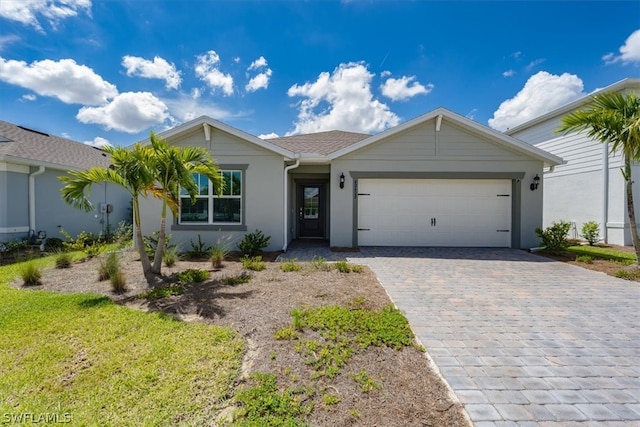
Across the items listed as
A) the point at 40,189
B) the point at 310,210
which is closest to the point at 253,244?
the point at 310,210

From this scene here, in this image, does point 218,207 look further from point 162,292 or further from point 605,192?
point 605,192

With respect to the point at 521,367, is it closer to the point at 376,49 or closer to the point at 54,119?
the point at 376,49

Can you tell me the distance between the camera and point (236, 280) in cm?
583

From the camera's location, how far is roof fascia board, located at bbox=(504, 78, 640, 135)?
33.1 ft

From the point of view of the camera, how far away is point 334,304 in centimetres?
450

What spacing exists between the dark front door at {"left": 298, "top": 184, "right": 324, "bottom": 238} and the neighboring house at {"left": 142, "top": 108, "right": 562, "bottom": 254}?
2.19 meters

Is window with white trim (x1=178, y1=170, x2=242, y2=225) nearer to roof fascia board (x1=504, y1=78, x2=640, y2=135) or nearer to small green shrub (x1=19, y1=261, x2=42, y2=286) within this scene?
small green shrub (x1=19, y1=261, x2=42, y2=286)

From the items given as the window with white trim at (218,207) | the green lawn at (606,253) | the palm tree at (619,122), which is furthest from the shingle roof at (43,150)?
the green lawn at (606,253)

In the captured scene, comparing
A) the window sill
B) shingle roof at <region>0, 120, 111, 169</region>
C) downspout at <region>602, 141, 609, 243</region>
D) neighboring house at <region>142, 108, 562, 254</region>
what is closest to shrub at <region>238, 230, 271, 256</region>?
neighboring house at <region>142, 108, 562, 254</region>

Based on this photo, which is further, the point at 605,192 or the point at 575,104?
the point at 575,104

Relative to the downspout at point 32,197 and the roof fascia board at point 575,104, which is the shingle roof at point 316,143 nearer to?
the downspout at point 32,197

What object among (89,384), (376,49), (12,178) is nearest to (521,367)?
(89,384)

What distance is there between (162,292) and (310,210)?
8.05m

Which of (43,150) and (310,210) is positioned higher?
(43,150)
